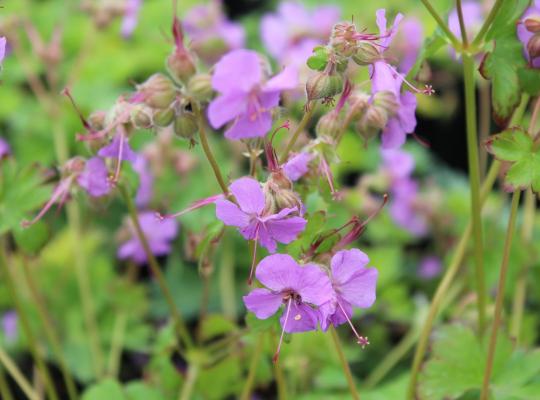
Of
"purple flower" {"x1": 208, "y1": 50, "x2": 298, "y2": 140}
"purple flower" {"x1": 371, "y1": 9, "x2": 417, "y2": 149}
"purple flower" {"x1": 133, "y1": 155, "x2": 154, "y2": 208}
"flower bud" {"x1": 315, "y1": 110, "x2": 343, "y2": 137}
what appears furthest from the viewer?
"purple flower" {"x1": 133, "y1": 155, "x2": 154, "y2": 208}

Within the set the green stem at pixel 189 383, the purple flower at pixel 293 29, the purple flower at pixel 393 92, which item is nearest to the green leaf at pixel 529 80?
the purple flower at pixel 393 92

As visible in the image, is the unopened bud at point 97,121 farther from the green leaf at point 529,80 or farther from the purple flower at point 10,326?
the purple flower at point 10,326

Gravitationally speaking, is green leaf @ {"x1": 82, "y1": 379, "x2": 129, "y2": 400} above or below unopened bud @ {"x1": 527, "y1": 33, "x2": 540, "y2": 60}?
below

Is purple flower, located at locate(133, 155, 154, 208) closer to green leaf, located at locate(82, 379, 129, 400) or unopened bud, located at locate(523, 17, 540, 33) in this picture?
green leaf, located at locate(82, 379, 129, 400)

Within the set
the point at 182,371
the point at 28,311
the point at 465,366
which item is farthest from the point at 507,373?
the point at 28,311

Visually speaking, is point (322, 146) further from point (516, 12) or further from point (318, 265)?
point (516, 12)

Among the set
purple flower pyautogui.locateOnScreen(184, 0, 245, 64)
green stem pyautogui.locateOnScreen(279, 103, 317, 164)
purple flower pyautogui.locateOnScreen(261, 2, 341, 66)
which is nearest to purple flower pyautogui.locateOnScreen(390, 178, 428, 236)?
purple flower pyautogui.locateOnScreen(261, 2, 341, 66)
